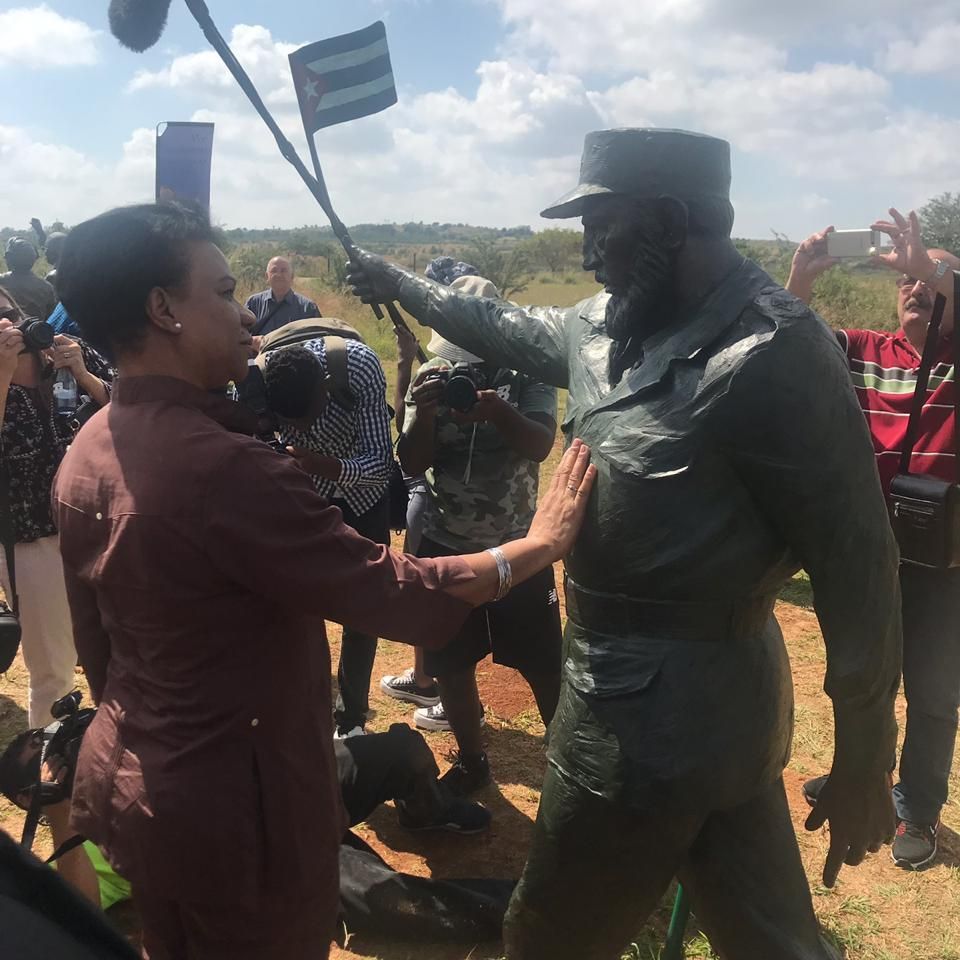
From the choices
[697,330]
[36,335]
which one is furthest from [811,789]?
[36,335]

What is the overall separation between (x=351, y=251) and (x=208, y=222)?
0.66 m

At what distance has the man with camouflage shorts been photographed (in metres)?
3.09

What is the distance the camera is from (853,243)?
2857 mm

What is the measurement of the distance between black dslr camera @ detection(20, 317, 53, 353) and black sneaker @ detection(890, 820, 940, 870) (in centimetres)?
354

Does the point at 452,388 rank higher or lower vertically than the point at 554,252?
lower

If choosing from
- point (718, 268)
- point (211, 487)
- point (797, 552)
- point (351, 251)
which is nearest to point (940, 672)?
point (797, 552)

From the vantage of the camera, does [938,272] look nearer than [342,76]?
No

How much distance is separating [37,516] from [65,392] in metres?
0.59

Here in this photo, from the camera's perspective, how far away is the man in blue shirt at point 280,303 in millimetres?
7180

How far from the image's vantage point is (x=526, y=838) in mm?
3285

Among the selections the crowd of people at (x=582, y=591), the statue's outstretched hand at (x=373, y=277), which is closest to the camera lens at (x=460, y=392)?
the statue's outstretched hand at (x=373, y=277)

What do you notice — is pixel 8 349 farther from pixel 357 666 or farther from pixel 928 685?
pixel 928 685

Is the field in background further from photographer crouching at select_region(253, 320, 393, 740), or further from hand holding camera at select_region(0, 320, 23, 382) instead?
hand holding camera at select_region(0, 320, 23, 382)

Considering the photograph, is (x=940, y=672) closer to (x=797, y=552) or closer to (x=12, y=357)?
(x=797, y=552)
